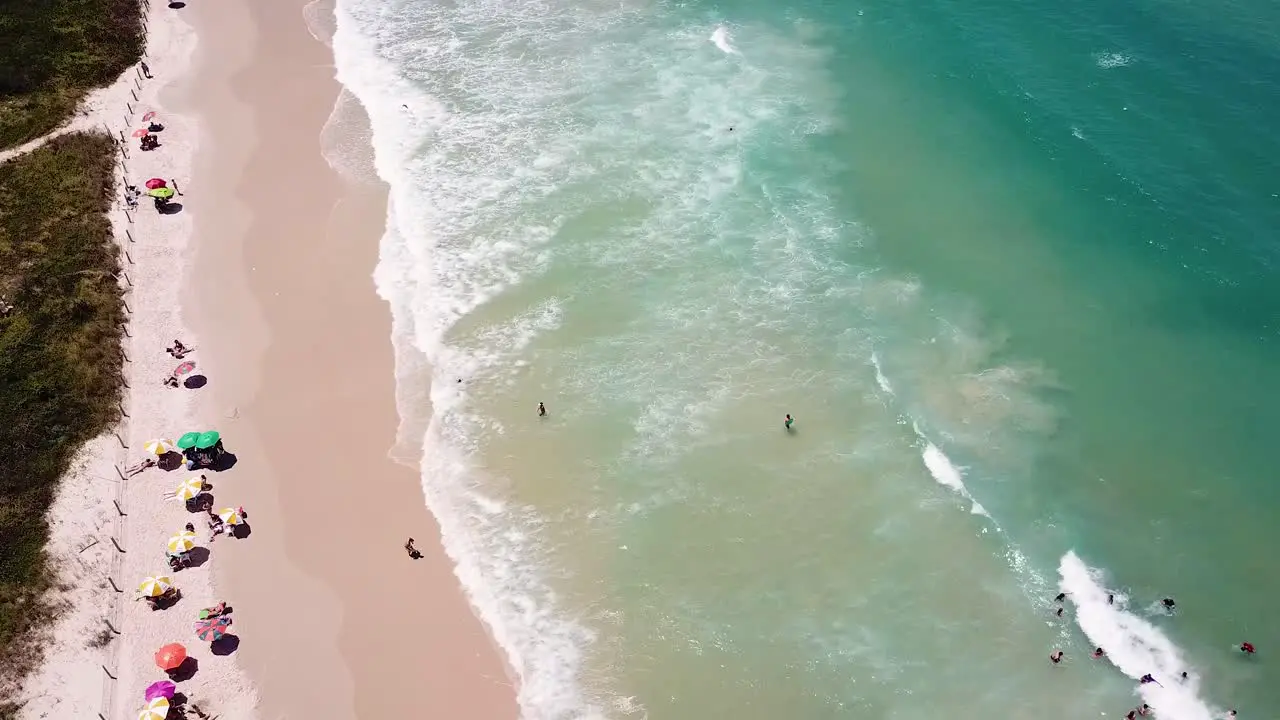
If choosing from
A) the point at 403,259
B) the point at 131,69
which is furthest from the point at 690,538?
the point at 131,69

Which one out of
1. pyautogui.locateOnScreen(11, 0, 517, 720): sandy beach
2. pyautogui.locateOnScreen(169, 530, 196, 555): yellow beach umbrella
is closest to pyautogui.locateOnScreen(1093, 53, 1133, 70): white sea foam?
pyautogui.locateOnScreen(11, 0, 517, 720): sandy beach

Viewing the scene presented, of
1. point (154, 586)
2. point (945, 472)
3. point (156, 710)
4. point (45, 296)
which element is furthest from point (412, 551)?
point (45, 296)

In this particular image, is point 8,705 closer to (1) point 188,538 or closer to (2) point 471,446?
(1) point 188,538

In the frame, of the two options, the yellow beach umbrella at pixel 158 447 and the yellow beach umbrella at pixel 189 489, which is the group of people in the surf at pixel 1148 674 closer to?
the yellow beach umbrella at pixel 189 489

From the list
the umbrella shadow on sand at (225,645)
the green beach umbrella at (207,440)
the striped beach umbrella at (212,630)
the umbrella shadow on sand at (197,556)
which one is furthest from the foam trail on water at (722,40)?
the umbrella shadow on sand at (225,645)

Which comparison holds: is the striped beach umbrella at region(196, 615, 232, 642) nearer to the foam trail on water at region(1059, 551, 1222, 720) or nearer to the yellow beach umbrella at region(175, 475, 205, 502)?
the yellow beach umbrella at region(175, 475, 205, 502)

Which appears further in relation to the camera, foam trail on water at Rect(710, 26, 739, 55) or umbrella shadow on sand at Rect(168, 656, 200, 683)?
foam trail on water at Rect(710, 26, 739, 55)

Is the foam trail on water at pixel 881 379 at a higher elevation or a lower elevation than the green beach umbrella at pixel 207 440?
lower
